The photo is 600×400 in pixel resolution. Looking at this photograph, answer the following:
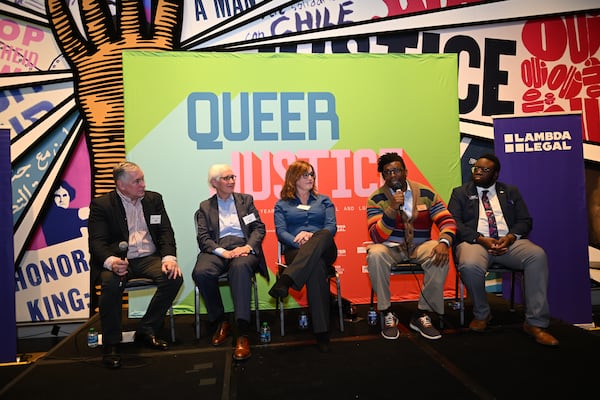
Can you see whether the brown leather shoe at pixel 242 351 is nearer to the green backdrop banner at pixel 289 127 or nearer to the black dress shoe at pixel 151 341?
the black dress shoe at pixel 151 341

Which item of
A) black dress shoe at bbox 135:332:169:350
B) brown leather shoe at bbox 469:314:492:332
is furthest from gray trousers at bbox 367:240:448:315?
black dress shoe at bbox 135:332:169:350

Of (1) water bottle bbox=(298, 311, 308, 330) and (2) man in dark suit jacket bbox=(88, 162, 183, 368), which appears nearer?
(2) man in dark suit jacket bbox=(88, 162, 183, 368)

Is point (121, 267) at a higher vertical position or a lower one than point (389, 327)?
higher

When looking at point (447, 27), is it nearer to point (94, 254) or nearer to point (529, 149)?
point (529, 149)

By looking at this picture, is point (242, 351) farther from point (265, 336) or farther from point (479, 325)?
point (479, 325)

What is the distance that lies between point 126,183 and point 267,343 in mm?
1553

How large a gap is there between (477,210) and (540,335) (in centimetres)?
98

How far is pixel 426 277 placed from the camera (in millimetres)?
2834

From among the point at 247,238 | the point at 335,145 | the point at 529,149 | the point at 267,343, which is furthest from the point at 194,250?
the point at 529,149

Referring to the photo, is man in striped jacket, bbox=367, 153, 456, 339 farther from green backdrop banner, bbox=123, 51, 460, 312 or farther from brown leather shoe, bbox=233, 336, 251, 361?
brown leather shoe, bbox=233, 336, 251, 361

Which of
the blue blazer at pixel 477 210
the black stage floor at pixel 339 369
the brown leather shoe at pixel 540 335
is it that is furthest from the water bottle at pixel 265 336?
the brown leather shoe at pixel 540 335

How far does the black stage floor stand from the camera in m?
2.00

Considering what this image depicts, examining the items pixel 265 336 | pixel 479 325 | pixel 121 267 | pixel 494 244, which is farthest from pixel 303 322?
pixel 494 244

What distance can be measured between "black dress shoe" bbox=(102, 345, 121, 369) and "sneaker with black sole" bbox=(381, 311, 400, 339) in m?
1.82
